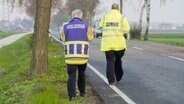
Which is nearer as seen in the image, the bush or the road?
the road

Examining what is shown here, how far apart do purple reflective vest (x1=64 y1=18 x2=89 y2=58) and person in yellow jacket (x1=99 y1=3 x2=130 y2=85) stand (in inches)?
75.0

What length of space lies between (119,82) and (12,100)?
3033 mm

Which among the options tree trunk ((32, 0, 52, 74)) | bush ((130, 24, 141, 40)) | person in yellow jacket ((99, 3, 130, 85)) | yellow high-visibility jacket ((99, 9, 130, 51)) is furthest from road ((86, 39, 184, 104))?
bush ((130, 24, 141, 40))

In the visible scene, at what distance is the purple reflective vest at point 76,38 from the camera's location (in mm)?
9211

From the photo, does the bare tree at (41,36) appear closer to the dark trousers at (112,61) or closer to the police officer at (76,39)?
the dark trousers at (112,61)

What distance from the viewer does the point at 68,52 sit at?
30.5ft

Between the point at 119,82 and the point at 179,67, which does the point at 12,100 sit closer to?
the point at 119,82

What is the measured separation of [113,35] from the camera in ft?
36.4

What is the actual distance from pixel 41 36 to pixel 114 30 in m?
2.48

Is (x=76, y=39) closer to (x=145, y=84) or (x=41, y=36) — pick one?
(x=145, y=84)

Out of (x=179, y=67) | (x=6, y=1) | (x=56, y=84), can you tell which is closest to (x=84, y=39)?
(x=56, y=84)

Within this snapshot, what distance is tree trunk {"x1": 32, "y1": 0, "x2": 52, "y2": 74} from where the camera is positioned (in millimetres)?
12641

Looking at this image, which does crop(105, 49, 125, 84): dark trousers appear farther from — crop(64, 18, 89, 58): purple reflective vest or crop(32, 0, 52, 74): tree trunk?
crop(32, 0, 52, 74): tree trunk

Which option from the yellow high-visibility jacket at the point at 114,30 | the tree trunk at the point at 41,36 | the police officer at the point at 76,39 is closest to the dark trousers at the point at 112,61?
the yellow high-visibility jacket at the point at 114,30
